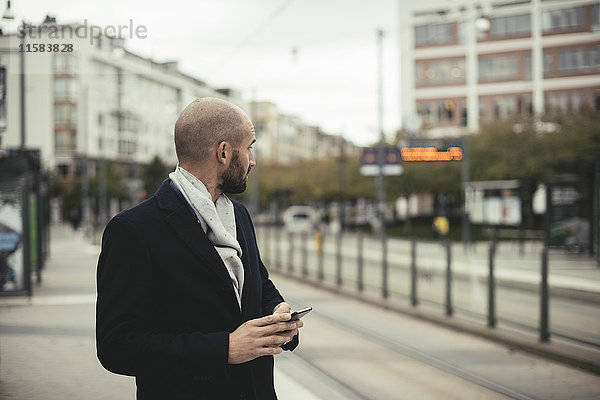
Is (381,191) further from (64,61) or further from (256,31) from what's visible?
(64,61)

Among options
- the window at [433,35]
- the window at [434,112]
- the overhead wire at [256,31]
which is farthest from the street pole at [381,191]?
the window at [434,112]

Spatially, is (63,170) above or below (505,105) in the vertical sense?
below

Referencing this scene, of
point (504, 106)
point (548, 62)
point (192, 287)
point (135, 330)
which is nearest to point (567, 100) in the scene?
point (548, 62)

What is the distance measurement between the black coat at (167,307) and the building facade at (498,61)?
1484 cm

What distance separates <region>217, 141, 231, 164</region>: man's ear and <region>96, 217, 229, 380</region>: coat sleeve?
365 mm

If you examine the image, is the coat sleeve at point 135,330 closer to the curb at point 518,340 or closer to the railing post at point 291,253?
the curb at point 518,340

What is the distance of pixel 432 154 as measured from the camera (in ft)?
73.2

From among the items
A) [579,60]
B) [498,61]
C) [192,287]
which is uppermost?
[498,61]

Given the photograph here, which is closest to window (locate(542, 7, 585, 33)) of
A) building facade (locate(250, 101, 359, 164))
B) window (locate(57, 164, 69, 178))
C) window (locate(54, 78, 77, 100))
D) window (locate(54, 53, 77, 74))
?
window (locate(54, 53, 77, 74))

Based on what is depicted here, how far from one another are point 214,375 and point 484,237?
3679cm

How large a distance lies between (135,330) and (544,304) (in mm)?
7375

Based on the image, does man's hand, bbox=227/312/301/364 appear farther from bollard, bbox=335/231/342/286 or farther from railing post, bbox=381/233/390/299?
bollard, bbox=335/231/342/286

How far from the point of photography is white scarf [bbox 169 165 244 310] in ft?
7.60

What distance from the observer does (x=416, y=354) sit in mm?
8508
